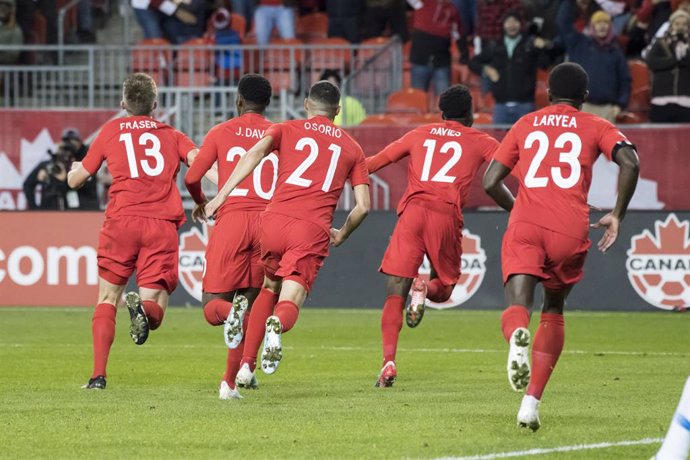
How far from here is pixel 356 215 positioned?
993 centimetres

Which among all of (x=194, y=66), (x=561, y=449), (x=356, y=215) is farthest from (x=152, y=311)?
(x=194, y=66)

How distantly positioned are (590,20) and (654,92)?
262 cm

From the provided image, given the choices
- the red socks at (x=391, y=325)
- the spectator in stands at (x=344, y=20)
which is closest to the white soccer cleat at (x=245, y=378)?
the red socks at (x=391, y=325)

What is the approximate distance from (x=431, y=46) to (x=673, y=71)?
3762mm

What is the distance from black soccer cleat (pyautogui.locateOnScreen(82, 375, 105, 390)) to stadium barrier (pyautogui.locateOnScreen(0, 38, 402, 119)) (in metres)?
12.0

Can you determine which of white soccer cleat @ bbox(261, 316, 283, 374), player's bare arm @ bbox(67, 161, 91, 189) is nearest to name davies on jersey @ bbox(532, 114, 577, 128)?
white soccer cleat @ bbox(261, 316, 283, 374)

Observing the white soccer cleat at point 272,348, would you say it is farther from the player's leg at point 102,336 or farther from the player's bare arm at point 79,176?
the player's bare arm at point 79,176

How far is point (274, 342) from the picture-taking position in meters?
9.10

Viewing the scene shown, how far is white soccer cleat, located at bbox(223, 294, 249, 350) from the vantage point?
380 inches

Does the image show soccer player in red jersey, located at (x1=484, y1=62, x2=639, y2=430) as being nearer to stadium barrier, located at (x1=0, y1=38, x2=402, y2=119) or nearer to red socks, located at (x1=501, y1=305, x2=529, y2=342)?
red socks, located at (x1=501, y1=305, x2=529, y2=342)

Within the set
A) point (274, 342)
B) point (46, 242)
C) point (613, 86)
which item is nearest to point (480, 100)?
point (613, 86)

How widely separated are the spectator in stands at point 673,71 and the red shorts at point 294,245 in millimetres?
11535

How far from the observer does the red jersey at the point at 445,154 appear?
11617 millimetres

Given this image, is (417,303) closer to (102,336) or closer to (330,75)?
(102,336)
